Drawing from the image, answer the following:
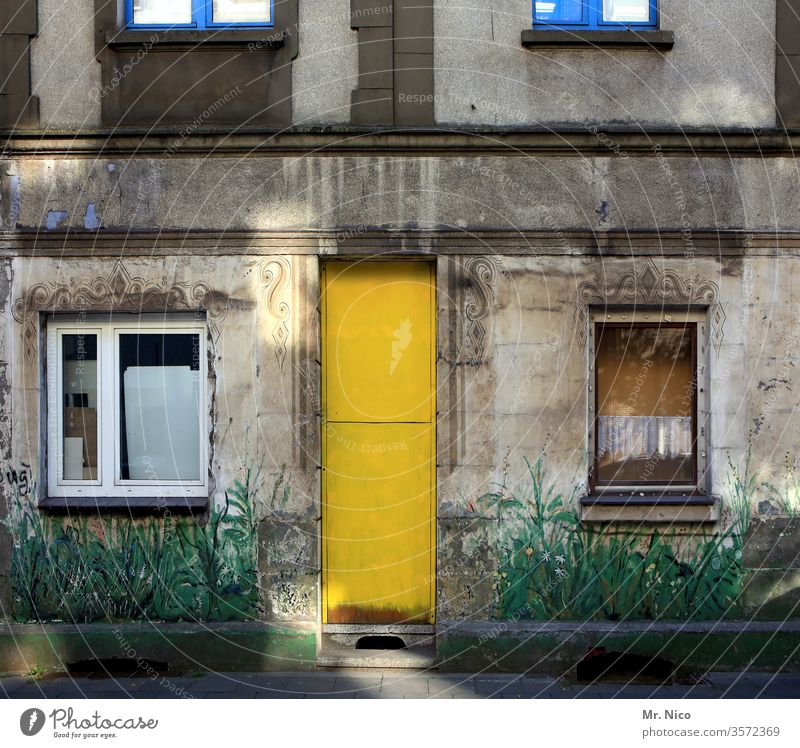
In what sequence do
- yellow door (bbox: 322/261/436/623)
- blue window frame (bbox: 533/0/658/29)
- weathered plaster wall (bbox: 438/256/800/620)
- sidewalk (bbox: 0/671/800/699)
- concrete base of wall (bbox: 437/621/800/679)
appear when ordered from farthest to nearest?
yellow door (bbox: 322/261/436/623) < blue window frame (bbox: 533/0/658/29) < weathered plaster wall (bbox: 438/256/800/620) < concrete base of wall (bbox: 437/621/800/679) < sidewalk (bbox: 0/671/800/699)

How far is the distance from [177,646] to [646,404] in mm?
4235

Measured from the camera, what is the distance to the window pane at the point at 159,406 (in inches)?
306

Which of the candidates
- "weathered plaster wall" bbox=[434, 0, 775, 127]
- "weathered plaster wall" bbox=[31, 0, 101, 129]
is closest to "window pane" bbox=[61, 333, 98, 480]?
"weathered plaster wall" bbox=[31, 0, 101, 129]

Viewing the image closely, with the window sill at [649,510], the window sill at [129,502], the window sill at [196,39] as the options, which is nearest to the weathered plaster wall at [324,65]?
the window sill at [196,39]

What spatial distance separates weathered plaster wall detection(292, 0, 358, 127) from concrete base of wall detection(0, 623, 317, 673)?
13.3 ft

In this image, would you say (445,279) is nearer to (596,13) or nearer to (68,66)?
(596,13)

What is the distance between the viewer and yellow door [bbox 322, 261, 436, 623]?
775 centimetres

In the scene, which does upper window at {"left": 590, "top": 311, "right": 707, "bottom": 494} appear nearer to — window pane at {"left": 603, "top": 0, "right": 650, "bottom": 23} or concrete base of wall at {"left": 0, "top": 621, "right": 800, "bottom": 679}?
concrete base of wall at {"left": 0, "top": 621, "right": 800, "bottom": 679}

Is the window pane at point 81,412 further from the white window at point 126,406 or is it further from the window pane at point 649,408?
the window pane at point 649,408

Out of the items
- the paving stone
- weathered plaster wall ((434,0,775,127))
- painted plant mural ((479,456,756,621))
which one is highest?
weathered plaster wall ((434,0,775,127))

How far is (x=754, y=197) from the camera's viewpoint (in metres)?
7.55

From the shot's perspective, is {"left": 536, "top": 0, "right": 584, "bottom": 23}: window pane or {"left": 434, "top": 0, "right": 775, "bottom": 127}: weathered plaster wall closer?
{"left": 434, "top": 0, "right": 775, "bottom": 127}: weathered plaster wall

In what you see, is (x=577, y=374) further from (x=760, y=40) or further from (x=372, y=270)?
(x=760, y=40)

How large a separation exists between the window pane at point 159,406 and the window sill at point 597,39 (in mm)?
3624
